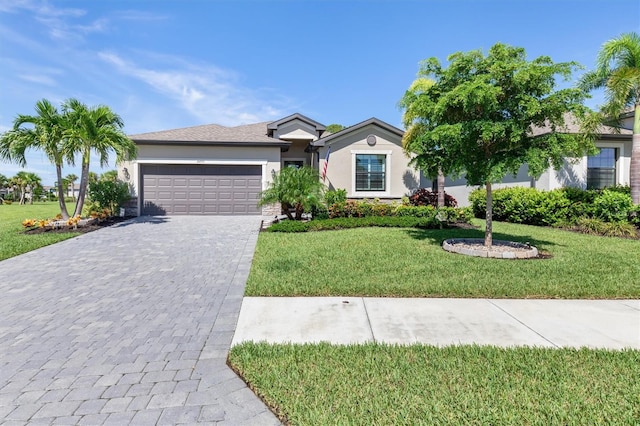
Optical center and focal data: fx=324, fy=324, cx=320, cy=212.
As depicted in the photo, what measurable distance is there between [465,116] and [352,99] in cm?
1245

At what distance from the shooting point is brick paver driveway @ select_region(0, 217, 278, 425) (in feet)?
8.00

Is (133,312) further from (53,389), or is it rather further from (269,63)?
(269,63)

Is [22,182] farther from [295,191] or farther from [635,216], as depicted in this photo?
[635,216]

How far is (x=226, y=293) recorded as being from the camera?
518 cm

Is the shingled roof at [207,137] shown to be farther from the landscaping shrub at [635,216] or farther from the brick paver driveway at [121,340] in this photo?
the landscaping shrub at [635,216]

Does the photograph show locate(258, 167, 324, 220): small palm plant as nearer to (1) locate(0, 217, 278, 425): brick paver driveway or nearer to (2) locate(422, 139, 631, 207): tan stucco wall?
(1) locate(0, 217, 278, 425): brick paver driveway

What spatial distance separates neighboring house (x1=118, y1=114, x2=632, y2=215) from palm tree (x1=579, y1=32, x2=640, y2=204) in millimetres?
3341

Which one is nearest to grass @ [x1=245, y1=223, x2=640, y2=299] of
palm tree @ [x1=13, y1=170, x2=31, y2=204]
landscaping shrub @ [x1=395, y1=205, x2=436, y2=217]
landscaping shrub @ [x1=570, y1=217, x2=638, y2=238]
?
landscaping shrub @ [x1=570, y1=217, x2=638, y2=238]

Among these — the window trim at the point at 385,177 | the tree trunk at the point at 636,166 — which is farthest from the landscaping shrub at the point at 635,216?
the window trim at the point at 385,177

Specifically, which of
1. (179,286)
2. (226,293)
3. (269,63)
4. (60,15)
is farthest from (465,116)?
(60,15)

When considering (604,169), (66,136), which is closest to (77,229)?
(66,136)

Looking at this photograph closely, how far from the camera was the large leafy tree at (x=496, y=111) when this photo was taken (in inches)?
269

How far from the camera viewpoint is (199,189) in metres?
16.4

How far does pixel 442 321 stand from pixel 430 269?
7.85 feet
